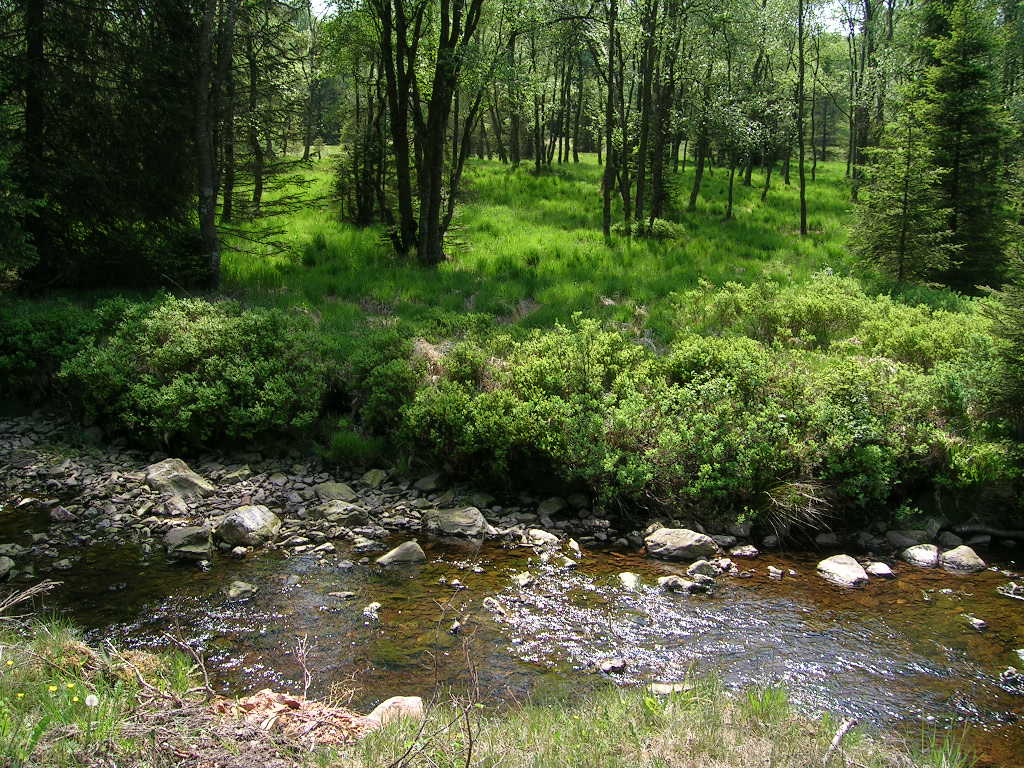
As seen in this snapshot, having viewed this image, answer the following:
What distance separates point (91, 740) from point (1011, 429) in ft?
31.8

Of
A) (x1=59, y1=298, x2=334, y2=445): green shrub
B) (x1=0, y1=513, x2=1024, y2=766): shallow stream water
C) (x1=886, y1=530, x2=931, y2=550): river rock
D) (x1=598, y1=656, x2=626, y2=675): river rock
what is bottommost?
(x1=598, y1=656, x2=626, y2=675): river rock

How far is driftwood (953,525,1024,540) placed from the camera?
25.5ft

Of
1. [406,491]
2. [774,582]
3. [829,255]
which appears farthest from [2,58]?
[829,255]

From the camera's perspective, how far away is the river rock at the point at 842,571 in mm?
6863

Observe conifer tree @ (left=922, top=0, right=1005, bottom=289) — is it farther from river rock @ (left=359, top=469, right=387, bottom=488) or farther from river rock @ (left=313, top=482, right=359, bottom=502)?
river rock @ (left=313, top=482, right=359, bottom=502)

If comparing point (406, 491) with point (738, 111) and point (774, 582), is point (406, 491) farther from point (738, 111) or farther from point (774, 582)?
point (738, 111)

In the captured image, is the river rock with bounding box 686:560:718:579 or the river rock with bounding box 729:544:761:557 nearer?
the river rock with bounding box 686:560:718:579

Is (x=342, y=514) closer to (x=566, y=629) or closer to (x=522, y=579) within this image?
(x=522, y=579)

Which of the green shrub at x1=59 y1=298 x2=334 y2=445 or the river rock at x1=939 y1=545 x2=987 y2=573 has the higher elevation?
the green shrub at x1=59 y1=298 x2=334 y2=445

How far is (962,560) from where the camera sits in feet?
23.7

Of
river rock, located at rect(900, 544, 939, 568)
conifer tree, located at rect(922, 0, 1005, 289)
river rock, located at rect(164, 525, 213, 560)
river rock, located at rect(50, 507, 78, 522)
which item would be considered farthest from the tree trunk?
conifer tree, located at rect(922, 0, 1005, 289)

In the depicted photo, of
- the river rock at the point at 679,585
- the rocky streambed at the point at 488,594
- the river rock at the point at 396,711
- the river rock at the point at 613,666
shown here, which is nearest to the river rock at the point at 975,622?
the rocky streambed at the point at 488,594

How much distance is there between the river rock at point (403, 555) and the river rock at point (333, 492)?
1.58 meters

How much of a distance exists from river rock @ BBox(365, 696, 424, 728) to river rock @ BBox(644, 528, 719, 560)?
138 inches
